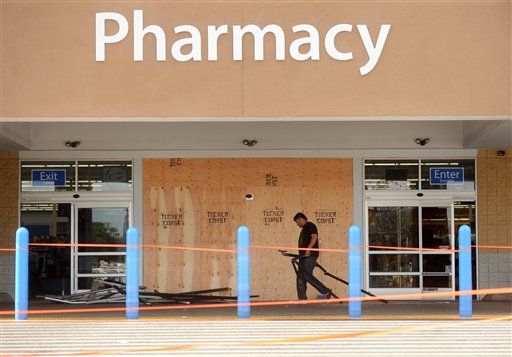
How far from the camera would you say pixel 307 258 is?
50.0 ft

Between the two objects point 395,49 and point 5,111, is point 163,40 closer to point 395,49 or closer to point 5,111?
point 5,111

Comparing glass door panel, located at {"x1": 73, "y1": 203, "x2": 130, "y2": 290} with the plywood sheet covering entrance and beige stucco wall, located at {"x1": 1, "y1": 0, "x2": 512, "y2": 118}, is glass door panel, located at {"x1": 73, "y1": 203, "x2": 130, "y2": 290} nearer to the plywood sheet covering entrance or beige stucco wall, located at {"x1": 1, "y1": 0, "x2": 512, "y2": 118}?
the plywood sheet covering entrance

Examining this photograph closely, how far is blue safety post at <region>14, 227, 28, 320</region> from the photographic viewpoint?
11141 mm

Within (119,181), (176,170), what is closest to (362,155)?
(176,170)

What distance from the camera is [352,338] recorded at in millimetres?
10055

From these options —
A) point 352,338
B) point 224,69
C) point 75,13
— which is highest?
point 75,13

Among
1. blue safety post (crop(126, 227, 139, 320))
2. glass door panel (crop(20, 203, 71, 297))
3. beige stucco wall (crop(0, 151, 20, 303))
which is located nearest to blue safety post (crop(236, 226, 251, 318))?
blue safety post (crop(126, 227, 139, 320))

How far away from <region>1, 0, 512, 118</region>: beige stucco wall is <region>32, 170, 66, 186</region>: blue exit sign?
4.63 metres

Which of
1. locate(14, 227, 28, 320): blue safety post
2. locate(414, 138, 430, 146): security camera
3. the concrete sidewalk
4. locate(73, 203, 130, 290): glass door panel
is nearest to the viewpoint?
locate(14, 227, 28, 320): blue safety post

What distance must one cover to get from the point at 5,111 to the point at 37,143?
14.5 ft

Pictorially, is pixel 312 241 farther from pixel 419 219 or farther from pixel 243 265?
pixel 243 265

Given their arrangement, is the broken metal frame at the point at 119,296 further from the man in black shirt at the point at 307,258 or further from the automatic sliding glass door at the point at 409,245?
the automatic sliding glass door at the point at 409,245

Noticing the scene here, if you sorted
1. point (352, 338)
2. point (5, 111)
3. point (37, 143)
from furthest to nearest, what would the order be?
1. point (37, 143)
2. point (5, 111)
3. point (352, 338)

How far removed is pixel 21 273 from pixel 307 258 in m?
5.86
